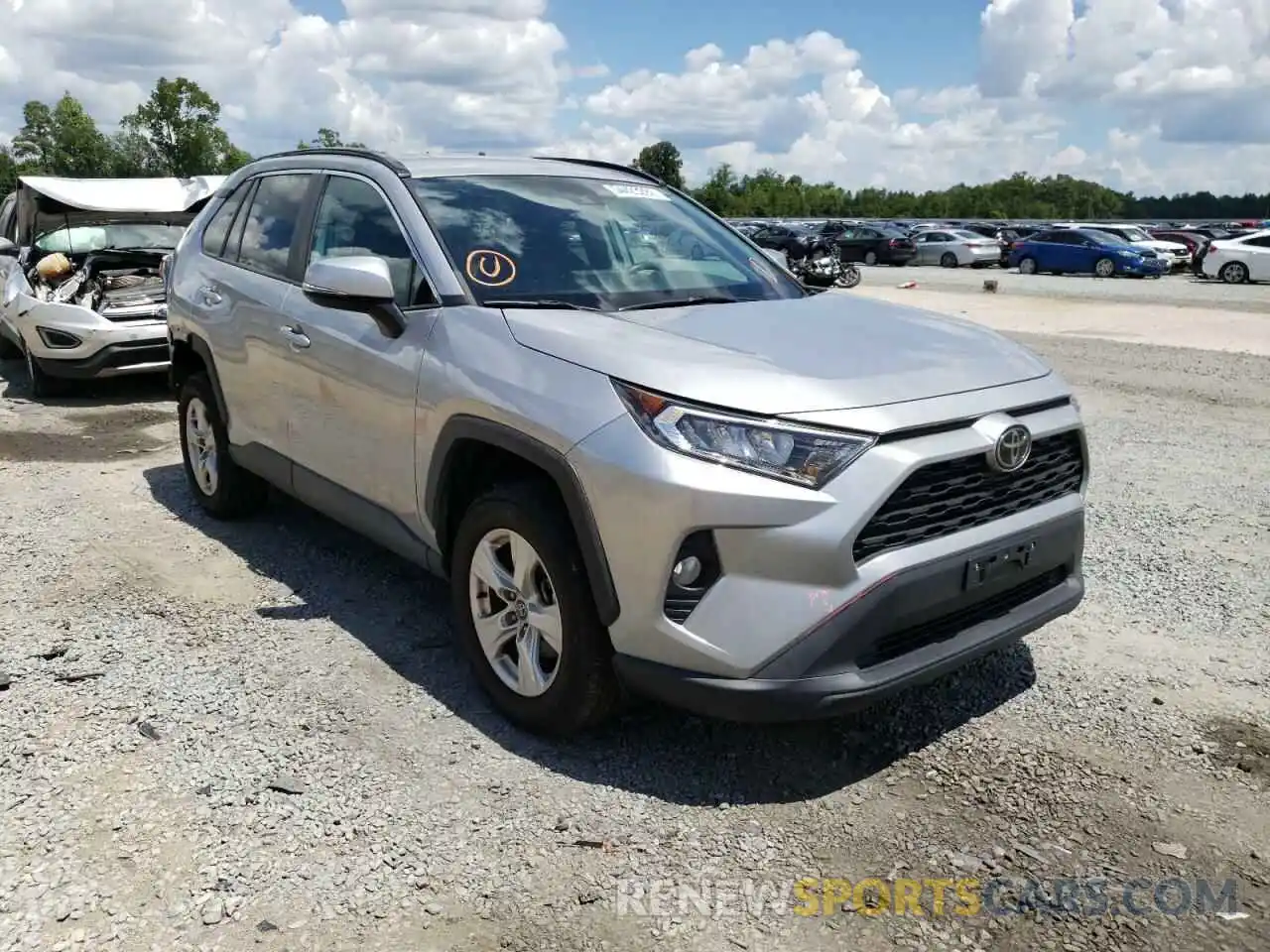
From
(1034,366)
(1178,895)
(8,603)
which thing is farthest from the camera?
(8,603)

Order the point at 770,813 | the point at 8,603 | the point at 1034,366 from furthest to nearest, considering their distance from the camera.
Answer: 1. the point at 8,603
2. the point at 1034,366
3. the point at 770,813

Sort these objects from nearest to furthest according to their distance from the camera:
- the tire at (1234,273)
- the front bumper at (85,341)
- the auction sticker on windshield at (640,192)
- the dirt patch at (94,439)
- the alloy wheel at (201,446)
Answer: the auction sticker on windshield at (640,192), the alloy wheel at (201,446), the dirt patch at (94,439), the front bumper at (85,341), the tire at (1234,273)

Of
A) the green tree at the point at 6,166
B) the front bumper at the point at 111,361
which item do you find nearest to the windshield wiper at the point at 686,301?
the front bumper at the point at 111,361

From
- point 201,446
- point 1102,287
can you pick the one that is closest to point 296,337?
point 201,446

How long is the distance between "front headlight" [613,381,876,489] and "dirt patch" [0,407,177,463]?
19.8ft

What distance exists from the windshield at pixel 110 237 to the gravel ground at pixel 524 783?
6.38m

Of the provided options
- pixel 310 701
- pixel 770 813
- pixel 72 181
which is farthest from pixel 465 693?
pixel 72 181

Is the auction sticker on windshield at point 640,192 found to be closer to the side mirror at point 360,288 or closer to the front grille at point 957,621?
the side mirror at point 360,288

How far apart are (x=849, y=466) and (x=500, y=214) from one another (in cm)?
188

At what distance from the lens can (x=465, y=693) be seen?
3.87m

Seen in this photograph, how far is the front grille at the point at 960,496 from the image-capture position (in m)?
2.92

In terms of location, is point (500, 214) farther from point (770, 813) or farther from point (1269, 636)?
point (1269, 636)

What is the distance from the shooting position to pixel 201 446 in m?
5.94

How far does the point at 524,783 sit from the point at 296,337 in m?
2.20
